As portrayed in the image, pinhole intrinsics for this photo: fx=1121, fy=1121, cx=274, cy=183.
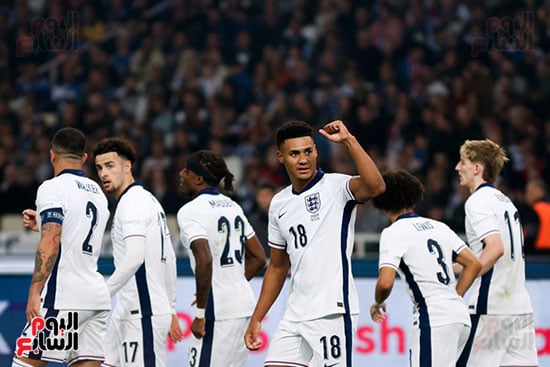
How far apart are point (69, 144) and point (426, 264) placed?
106 inches

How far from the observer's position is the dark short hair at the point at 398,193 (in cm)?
789

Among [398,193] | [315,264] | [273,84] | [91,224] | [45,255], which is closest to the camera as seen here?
[315,264]

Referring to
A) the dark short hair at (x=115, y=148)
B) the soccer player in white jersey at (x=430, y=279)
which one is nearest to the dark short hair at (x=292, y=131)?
the soccer player in white jersey at (x=430, y=279)

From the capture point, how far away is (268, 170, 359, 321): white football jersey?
23.6ft

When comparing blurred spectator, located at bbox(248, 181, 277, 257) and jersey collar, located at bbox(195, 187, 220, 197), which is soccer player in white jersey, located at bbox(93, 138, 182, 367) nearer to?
jersey collar, located at bbox(195, 187, 220, 197)

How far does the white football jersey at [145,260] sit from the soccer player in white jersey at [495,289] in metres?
2.32

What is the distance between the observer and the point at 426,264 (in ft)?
25.3

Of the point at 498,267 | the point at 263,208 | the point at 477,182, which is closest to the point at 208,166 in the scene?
the point at 477,182

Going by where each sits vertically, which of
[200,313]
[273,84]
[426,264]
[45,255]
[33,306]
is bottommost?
[200,313]

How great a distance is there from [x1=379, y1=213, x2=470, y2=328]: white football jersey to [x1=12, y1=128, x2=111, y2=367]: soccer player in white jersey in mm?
2080

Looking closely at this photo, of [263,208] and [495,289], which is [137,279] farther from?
[263,208]

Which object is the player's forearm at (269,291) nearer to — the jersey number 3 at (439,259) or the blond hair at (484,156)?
the jersey number 3 at (439,259)

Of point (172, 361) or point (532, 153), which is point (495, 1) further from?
point (172, 361)

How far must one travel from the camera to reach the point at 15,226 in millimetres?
14242
